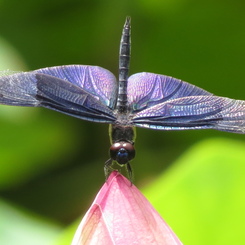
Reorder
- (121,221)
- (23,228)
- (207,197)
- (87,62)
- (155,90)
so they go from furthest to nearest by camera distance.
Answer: (87,62), (23,228), (207,197), (155,90), (121,221)

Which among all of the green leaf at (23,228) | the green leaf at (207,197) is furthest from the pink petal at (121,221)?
the green leaf at (23,228)

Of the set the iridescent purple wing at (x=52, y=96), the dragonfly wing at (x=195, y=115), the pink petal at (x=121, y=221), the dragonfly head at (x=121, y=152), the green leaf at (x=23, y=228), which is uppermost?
the iridescent purple wing at (x=52, y=96)

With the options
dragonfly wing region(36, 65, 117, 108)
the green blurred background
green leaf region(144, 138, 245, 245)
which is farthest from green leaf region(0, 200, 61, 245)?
dragonfly wing region(36, 65, 117, 108)

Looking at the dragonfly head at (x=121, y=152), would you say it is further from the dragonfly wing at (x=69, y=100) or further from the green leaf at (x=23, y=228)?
the green leaf at (x=23, y=228)

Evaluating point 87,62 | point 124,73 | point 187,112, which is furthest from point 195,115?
point 87,62

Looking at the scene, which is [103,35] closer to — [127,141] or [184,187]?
[184,187]

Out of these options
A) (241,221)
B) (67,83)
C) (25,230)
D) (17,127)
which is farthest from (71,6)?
(67,83)

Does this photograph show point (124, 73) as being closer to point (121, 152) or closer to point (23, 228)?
point (121, 152)

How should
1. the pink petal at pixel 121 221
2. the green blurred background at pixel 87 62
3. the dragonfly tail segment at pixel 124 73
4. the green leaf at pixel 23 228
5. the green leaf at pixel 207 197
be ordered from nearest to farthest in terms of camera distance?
the pink petal at pixel 121 221
the dragonfly tail segment at pixel 124 73
the green leaf at pixel 207 197
the green leaf at pixel 23 228
the green blurred background at pixel 87 62

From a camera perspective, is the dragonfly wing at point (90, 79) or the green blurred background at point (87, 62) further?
the green blurred background at point (87, 62)
